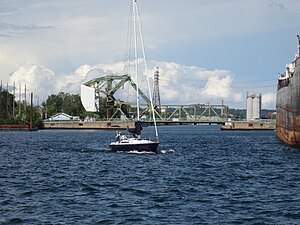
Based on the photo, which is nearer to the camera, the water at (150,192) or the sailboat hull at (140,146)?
the water at (150,192)

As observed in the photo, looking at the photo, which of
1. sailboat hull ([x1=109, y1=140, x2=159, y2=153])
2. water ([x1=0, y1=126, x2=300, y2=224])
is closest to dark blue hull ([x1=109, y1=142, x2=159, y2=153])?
sailboat hull ([x1=109, y1=140, x2=159, y2=153])

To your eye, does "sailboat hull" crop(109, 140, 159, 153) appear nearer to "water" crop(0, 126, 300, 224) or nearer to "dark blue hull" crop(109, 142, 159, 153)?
"dark blue hull" crop(109, 142, 159, 153)

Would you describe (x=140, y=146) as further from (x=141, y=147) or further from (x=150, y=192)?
(x=150, y=192)

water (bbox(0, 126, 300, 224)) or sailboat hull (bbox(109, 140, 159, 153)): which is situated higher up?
sailboat hull (bbox(109, 140, 159, 153))

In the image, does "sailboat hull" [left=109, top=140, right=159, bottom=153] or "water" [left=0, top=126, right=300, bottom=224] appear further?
"sailboat hull" [left=109, top=140, right=159, bottom=153]

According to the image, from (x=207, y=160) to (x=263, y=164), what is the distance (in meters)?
7.93

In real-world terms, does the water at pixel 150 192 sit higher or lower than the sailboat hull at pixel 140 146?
lower

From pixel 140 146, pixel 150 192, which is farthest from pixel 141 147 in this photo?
pixel 150 192

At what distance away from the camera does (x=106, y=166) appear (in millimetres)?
53906

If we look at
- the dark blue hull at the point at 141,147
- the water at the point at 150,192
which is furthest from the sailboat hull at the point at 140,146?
the water at the point at 150,192

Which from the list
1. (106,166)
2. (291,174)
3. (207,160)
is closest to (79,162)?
(106,166)

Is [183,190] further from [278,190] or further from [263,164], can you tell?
[263,164]

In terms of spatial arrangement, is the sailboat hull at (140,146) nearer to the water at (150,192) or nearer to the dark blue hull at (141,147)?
the dark blue hull at (141,147)

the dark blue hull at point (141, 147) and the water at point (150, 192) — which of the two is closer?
the water at point (150, 192)
